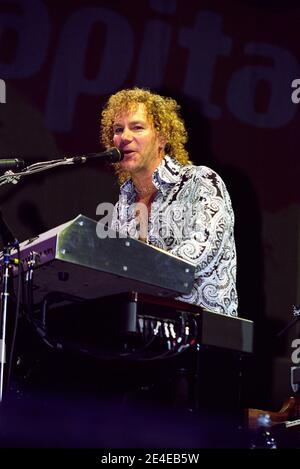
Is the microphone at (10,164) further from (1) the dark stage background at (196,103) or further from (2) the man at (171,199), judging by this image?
(1) the dark stage background at (196,103)

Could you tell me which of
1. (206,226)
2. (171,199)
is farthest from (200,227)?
(171,199)

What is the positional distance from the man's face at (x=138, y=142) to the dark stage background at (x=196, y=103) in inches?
32.5

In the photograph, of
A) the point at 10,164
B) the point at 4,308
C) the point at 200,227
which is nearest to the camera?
the point at 4,308

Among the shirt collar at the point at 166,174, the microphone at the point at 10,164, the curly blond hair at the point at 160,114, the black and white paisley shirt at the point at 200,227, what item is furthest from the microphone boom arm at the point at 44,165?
the curly blond hair at the point at 160,114

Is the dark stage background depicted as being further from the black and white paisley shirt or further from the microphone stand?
the microphone stand

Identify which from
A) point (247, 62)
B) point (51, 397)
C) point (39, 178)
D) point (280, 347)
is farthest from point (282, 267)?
point (51, 397)

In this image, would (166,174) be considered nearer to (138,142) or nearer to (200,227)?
(138,142)

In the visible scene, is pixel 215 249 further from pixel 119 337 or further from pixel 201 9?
pixel 201 9

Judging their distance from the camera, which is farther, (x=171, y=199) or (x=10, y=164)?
(x=171, y=199)

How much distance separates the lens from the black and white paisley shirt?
2.60 metres

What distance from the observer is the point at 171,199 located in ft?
9.75

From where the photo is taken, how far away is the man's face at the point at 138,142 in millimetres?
3105

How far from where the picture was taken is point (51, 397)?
255 cm

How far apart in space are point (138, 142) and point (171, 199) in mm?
325
